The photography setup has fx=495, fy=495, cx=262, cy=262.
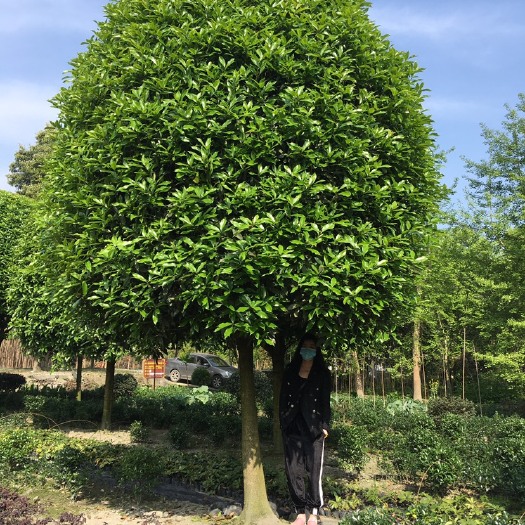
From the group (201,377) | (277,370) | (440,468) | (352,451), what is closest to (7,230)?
(277,370)

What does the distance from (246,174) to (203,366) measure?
840 inches

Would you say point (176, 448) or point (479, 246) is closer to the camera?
point (176, 448)

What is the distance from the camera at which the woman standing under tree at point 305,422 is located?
4.96 metres

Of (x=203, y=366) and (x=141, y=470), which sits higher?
(x=141, y=470)

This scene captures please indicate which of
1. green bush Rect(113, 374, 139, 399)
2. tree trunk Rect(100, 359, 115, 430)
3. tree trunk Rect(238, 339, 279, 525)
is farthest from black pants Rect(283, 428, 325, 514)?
green bush Rect(113, 374, 139, 399)

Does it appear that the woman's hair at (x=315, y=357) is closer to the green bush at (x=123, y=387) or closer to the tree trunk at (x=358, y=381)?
the green bush at (x=123, y=387)

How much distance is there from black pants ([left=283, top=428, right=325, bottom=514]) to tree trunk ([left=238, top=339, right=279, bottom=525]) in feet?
1.29

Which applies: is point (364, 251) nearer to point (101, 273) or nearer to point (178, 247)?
point (178, 247)

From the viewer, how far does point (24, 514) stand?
5.32 metres

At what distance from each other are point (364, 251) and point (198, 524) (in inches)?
137

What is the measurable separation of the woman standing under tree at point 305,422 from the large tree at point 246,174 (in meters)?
0.51

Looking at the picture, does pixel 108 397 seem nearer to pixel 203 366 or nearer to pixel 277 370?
pixel 277 370

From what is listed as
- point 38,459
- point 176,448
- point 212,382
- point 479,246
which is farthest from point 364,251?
point 212,382

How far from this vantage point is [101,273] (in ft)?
15.5
